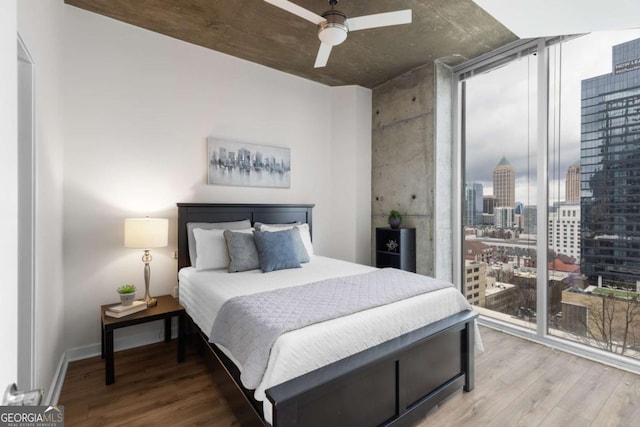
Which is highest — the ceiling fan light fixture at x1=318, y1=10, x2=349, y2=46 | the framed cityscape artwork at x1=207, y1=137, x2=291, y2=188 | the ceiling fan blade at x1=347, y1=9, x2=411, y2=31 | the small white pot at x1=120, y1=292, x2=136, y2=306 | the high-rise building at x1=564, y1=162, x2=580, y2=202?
the ceiling fan blade at x1=347, y1=9, x2=411, y2=31

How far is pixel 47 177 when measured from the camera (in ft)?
6.85

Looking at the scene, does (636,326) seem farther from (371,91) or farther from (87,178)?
(87,178)

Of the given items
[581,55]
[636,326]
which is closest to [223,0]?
[581,55]

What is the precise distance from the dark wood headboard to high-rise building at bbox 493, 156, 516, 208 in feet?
7.47

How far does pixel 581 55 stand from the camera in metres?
2.88

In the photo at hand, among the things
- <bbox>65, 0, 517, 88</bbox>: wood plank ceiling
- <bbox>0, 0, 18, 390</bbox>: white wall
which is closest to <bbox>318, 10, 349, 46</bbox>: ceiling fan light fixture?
<bbox>65, 0, 517, 88</bbox>: wood plank ceiling

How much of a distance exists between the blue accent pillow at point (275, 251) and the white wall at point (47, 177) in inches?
59.3

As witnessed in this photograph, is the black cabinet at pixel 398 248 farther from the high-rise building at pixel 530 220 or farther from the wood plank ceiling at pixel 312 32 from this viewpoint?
the wood plank ceiling at pixel 312 32

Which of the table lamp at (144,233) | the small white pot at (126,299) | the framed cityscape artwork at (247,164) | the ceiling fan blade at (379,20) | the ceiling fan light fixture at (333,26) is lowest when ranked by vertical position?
the small white pot at (126,299)

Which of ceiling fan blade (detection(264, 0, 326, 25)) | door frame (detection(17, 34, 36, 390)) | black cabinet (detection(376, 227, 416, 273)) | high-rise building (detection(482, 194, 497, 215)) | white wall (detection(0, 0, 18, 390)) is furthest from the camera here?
black cabinet (detection(376, 227, 416, 273))

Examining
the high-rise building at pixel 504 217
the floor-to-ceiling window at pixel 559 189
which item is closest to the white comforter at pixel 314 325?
the floor-to-ceiling window at pixel 559 189

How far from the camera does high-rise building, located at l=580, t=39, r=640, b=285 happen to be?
2.60m

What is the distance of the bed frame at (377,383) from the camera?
1.38 metres

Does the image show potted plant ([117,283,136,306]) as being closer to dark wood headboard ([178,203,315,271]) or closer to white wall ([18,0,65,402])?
white wall ([18,0,65,402])
